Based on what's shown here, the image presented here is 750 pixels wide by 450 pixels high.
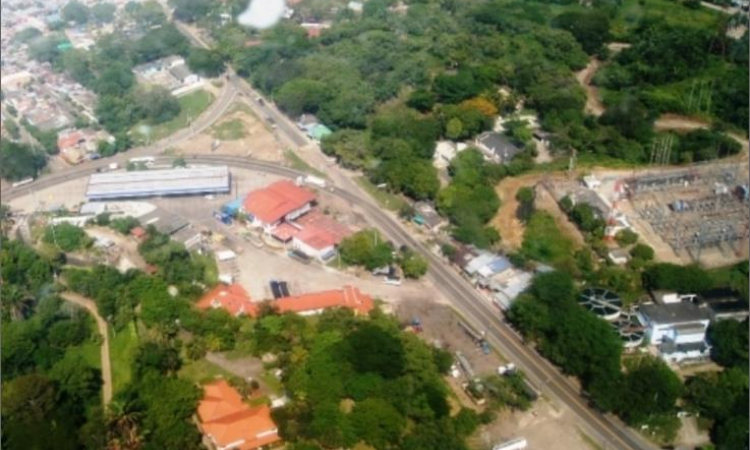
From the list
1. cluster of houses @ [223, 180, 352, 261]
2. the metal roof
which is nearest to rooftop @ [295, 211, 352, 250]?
cluster of houses @ [223, 180, 352, 261]

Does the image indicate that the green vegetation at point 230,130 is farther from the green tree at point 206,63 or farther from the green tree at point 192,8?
the green tree at point 192,8

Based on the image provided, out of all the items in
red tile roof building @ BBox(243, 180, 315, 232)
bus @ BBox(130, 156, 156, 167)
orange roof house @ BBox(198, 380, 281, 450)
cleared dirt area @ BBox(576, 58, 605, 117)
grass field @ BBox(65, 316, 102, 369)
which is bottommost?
bus @ BBox(130, 156, 156, 167)


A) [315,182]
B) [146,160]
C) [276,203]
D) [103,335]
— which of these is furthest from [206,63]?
[103,335]

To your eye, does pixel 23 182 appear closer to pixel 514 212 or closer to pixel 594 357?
pixel 514 212

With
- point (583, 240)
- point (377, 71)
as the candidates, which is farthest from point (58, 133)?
point (583, 240)

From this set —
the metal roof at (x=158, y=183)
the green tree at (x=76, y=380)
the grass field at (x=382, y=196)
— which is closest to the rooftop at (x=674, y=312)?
the grass field at (x=382, y=196)

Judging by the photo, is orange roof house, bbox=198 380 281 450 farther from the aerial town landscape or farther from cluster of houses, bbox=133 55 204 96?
cluster of houses, bbox=133 55 204 96

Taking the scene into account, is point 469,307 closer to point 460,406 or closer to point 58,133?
point 460,406
